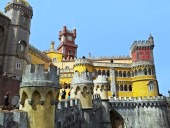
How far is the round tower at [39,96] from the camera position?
38.4ft

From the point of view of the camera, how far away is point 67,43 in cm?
8325

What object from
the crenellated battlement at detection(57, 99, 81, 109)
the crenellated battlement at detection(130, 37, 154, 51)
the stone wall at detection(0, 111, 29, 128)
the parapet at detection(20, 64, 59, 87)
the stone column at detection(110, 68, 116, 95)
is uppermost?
the crenellated battlement at detection(130, 37, 154, 51)

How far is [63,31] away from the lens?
8525cm

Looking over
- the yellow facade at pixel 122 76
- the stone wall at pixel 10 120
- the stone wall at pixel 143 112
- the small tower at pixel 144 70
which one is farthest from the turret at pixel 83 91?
the small tower at pixel 144 70

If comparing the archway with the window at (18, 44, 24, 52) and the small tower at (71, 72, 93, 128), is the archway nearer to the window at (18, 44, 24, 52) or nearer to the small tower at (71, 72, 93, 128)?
the small tower at (71, 72, 93, 128)

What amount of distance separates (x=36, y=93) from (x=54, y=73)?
1.54 meters

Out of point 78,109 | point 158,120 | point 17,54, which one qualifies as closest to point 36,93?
point 78,109

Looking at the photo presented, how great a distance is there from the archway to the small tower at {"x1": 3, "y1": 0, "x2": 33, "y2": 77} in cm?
2155

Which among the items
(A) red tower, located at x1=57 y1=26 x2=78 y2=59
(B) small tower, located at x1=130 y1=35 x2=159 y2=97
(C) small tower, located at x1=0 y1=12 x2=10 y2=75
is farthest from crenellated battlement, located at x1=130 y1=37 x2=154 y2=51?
(C) small tower, located at x1=0 y1=12 x2=10 y2=75

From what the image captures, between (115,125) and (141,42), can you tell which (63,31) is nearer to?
Result: (141,42)

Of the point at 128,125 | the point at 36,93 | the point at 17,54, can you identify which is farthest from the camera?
the point at 128,125

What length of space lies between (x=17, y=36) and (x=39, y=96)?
31.0 meters

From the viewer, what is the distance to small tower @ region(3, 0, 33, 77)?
1545 inches

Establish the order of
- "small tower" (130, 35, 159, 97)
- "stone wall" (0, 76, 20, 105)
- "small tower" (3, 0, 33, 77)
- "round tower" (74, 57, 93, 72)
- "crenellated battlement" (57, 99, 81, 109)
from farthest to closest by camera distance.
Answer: "small tower" (130, 35, 159, 97) < "round tower" (74, 57, 93, 72) < "small tower" (3, 0, 33, 77) < "stone wall" (0, 76, 20, 105) < "crenellated battlement" (57, 99, 81, 109)
